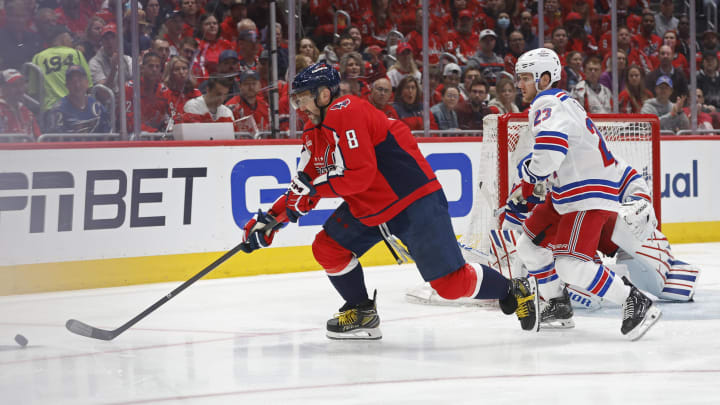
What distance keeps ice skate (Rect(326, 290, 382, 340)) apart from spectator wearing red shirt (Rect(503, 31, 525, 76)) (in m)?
4.31

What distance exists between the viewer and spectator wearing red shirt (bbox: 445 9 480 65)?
292 inches

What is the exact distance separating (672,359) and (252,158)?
11.5 feet

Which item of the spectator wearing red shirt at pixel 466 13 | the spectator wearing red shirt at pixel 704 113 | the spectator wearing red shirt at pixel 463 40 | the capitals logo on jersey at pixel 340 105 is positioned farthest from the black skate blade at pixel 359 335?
the spectator wearing red shirt at pixel 704 113

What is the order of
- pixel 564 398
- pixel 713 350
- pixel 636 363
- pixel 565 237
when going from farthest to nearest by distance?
pixel 565 237
pixel 713 350
pixel 636 363
pixel 564 398

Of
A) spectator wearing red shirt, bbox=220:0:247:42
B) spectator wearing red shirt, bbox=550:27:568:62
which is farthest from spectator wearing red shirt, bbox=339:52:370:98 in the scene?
spectator wearing red shirt, bbox=550:27:568:62

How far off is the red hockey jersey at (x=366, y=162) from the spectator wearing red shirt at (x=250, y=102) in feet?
8.53

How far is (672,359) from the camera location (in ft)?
11.1

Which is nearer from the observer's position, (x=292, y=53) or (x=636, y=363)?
(x=636, y=363)

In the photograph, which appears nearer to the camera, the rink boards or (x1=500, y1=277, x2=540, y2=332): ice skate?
(x1=500, y1=277, x2=540, y2=332): ice skate

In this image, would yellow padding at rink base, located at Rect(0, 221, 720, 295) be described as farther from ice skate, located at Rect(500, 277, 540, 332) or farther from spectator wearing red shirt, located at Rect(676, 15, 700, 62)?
spectator wearing red shirt, located at Rect(676, 15, 700, 62)

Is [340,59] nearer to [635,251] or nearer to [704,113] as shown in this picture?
[635,251]

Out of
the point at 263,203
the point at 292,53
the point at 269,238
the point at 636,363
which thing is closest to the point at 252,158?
the point at 263,203

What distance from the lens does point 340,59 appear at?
6.94 metres

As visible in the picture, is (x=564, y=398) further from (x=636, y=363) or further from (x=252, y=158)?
(x=252, y=158)
